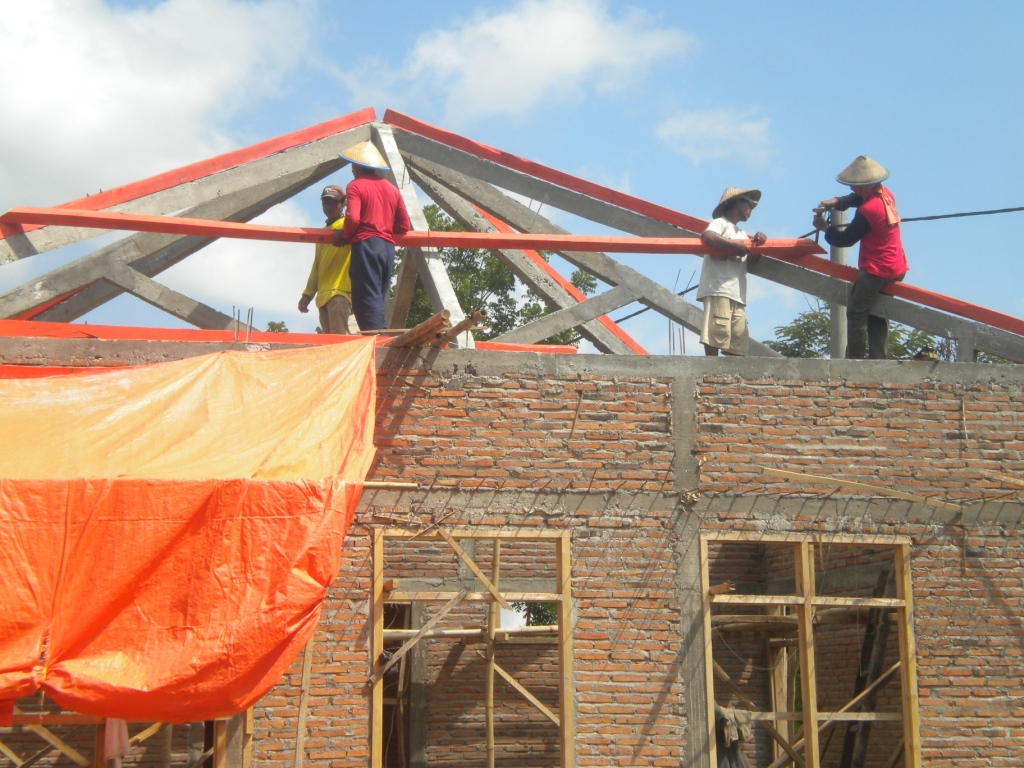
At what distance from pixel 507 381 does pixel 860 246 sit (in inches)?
136

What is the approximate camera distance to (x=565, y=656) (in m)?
7.58

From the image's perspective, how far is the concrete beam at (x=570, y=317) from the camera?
31.6 feet

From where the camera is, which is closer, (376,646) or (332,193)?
(376,646)

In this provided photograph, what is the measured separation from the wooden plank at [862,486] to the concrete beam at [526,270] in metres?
3.13

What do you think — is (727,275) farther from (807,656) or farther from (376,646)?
(376,646)

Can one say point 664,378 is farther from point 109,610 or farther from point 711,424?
point 109,610

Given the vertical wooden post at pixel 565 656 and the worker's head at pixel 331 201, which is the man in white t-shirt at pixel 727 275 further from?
the worker's head at pixel 331 201

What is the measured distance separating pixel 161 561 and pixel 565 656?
122 inches

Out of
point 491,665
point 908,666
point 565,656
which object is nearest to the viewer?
point 565,656

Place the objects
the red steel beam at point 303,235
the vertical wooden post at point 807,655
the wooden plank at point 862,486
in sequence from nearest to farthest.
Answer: the vertical wooden post at point 807,655, the wooden plank at point 862,486, the red steel beam at point 303,235

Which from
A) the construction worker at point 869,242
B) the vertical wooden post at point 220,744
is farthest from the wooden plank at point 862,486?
the vertical wooden post at point 220,744

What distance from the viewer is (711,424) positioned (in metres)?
8.13

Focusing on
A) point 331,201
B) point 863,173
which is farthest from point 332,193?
point 863,173

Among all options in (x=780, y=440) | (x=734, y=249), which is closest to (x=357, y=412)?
(x=780, y=440)
